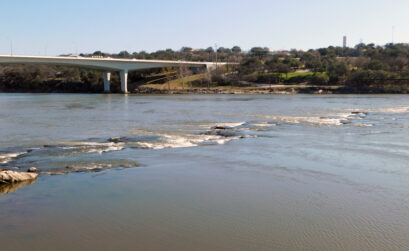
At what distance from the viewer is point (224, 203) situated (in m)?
10.7

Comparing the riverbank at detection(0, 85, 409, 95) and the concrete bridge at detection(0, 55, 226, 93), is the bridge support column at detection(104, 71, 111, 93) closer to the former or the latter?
the concrete bridge at detection(0, 55, 226, 93)

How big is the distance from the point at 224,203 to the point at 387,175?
Answer: 20.4ft

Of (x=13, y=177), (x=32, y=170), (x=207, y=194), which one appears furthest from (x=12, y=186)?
(x=207, y=194)

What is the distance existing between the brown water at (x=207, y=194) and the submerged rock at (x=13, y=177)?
0.42 meters

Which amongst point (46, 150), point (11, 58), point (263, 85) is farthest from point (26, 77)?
point (46, 150)

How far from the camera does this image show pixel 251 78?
9900cm

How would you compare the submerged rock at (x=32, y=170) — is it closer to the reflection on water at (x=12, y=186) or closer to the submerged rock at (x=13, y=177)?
the submerged rock at (x=13, y=177)

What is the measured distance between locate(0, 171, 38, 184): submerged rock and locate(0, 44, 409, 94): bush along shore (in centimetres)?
7260

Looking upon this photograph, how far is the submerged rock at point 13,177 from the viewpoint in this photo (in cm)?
1230

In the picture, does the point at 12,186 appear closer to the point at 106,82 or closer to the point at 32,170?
the point at 32,170

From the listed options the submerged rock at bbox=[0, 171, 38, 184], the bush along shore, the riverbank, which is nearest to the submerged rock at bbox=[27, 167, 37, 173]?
the submerged rock at bbox=[0, 171, 38, 184]

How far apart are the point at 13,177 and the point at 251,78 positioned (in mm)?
88970

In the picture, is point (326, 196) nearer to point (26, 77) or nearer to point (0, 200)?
point (0, 200)

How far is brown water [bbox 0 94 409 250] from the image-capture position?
8438mm
